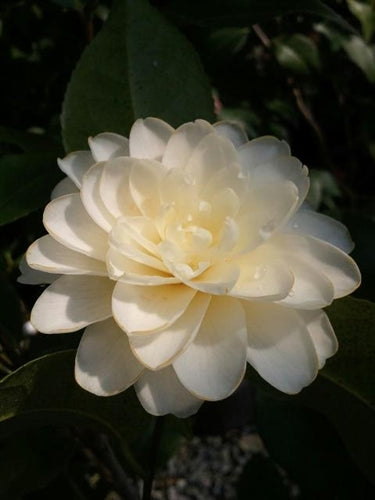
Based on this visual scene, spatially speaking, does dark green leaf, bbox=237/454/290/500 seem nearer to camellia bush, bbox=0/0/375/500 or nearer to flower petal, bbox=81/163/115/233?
camellia bush, bbox=0/0/375/500

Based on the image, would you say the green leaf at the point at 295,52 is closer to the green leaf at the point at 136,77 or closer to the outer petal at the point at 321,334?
the green leaf at the point at 136,77

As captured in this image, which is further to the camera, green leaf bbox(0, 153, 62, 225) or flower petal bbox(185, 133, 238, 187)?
green leaf bbox(0, 153, 62, 225)

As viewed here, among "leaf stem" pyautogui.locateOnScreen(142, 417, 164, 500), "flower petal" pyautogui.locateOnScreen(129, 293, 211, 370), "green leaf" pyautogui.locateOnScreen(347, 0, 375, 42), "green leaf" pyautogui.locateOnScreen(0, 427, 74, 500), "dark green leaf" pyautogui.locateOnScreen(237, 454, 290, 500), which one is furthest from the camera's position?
"green leaf" pyautogui.locateOnScreen(347, 0, 375, 42)

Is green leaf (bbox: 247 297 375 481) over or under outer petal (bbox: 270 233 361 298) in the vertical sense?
under

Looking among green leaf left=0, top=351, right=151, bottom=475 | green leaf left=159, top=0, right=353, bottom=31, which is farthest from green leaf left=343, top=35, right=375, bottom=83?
green leaf left=0, top=351, right=151, bottom=475

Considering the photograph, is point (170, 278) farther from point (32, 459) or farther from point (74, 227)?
point (32, 459)

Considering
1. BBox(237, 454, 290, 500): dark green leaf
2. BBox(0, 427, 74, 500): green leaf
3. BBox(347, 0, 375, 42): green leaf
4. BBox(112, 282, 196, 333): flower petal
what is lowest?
BBox(237, 454, 290, 500): dark green leaf
